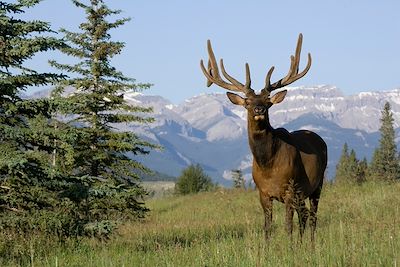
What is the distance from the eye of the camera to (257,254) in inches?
247

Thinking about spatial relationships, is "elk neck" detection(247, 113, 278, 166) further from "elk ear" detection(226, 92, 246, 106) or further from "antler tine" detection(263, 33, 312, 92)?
"antler tine" detection(263, 33, 312, 92)

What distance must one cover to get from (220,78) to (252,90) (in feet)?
4.79

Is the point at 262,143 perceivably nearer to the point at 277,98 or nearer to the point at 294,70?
the point at 277,98

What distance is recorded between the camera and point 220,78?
10.9 metres

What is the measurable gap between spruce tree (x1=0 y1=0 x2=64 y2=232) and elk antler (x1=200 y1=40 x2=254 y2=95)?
307cm

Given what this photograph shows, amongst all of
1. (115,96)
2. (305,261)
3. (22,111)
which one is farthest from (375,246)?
(115,96)

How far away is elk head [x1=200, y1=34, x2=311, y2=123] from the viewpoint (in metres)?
9.05

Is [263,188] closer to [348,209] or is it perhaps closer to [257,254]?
[257,254]

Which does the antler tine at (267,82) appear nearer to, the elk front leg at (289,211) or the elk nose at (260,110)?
the elk nose at (260,110)

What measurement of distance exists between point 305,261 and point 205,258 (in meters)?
1.29

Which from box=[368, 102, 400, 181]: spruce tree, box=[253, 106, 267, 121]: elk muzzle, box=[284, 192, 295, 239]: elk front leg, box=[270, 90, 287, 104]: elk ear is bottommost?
box=[284, 192, 295, 239]: elk front leg

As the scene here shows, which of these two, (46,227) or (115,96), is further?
(115,96)

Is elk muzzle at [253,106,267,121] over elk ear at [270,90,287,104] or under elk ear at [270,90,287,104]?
under

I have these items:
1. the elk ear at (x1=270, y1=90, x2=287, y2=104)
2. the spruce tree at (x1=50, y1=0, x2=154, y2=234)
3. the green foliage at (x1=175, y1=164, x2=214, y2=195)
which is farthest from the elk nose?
the green foliage at (x1=175, y1=164, x2=214, y2=195)
